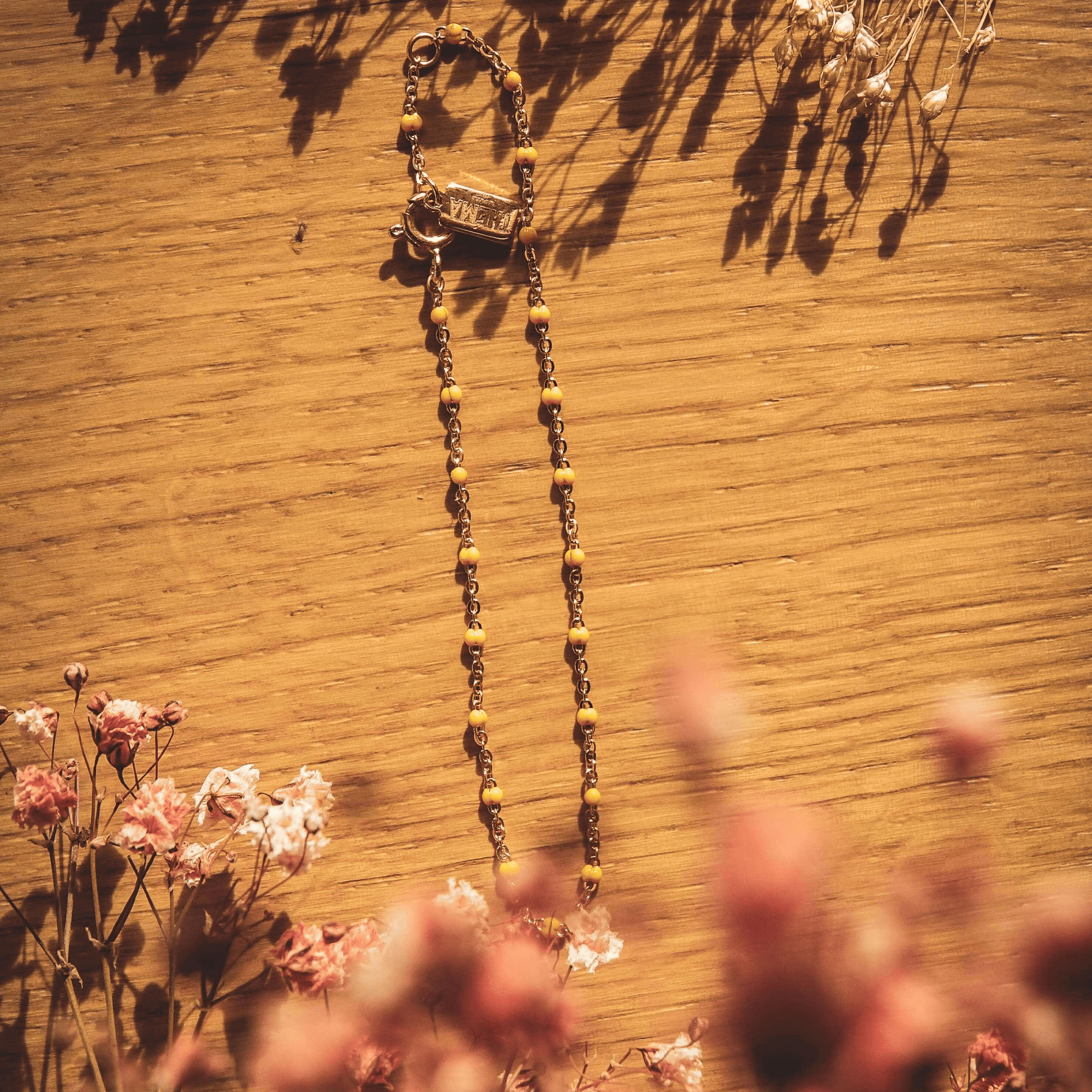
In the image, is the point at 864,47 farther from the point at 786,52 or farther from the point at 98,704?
the point at 98,704

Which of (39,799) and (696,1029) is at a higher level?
(39,799)

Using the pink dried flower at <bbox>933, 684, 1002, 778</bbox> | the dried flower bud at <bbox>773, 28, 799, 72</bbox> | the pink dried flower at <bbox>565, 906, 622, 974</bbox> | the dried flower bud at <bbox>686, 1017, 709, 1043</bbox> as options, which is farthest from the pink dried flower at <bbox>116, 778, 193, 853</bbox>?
the dried flower bud at <bbox>773, 28, 799, 72</bbox>

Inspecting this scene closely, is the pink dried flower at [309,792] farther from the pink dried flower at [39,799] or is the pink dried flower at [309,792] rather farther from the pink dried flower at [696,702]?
the pink dried flower at [696,702]

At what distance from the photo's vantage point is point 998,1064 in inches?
26.3

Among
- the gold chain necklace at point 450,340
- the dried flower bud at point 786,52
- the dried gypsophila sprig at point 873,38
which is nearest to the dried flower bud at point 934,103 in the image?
the dried gypsophila sprig at point 873,38

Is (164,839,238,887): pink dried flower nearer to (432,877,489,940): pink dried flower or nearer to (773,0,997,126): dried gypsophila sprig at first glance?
(432,877,489,940): pink dried flower

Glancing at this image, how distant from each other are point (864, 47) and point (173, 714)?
82cm

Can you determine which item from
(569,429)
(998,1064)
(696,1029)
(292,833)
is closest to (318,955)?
(292,833)

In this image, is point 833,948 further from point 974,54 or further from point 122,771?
point 974,54

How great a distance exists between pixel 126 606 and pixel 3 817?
0.68 feet

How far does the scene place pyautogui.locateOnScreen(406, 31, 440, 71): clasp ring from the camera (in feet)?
2.37

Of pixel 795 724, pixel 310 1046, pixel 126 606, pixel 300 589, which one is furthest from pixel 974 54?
pixel 310 1046

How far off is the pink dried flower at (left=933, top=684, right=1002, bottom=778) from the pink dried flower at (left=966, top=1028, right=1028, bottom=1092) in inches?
8.8

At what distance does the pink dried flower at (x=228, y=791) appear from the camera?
2.05 feet
